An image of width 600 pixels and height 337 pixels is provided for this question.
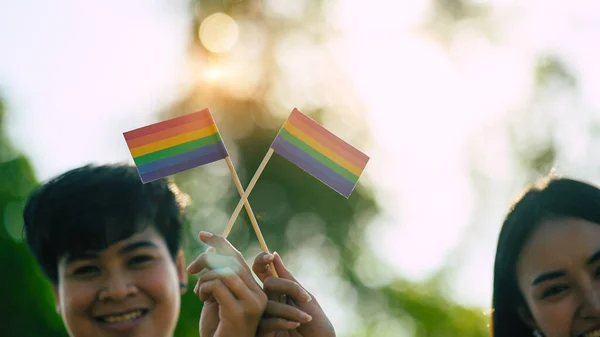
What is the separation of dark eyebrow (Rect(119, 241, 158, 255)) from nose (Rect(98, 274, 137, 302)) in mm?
107

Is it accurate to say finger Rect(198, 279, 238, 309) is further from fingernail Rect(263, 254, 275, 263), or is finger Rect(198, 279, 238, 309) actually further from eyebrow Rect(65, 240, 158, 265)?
eyebrow Rect(65, 240, 158, 265)

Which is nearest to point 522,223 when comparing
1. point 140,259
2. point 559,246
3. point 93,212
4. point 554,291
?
point 559,246

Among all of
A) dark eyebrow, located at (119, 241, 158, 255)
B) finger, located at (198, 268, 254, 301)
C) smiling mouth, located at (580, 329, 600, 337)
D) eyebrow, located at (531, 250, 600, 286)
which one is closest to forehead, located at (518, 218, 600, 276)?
eyebrow, located at (531, 250, 600, 286)

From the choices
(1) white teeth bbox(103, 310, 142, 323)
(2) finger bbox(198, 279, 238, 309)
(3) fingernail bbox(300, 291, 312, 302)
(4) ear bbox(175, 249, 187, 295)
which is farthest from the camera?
(4) ear bbox(175, 249, 187, 295)

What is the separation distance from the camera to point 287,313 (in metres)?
3.44

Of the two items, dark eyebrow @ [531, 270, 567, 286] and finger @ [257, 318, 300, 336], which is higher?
dark eyebrow @ [531, 270, 567, 286]

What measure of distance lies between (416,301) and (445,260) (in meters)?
3.10

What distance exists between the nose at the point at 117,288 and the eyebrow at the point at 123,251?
0.37 feet

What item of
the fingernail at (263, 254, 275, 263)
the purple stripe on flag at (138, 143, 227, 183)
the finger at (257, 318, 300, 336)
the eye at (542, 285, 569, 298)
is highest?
the purple stripe on flag at (138, 143, 227, 183)

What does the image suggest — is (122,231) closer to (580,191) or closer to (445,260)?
(580,191)

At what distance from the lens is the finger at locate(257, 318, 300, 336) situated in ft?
11.2

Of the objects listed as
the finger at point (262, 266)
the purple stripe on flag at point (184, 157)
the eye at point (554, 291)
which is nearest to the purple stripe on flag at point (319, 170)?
the purple stripe on flag at point (184, 157)

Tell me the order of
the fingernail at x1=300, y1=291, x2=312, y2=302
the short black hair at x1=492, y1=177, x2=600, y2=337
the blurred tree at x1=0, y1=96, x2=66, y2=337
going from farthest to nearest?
1. the blurred tree at x1=0, y1=96, x2=66, y2=337
2. the short black hair at x1=492, y1=177, x2=600, y2=337
3. the fingernail at x1=300, y1=291, x2=312, y2=302

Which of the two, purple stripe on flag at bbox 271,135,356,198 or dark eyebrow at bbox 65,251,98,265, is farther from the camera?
dark eyebrow at bbox 65,251,98,265
